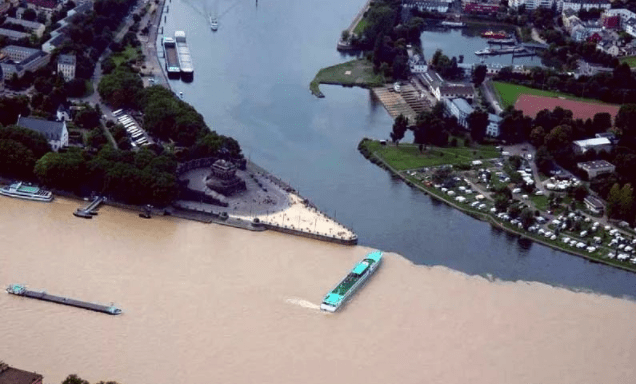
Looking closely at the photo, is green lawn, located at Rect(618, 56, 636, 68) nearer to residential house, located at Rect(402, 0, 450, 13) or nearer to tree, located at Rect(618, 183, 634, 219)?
residential house, located at Rect(402, 0, 450, 13)

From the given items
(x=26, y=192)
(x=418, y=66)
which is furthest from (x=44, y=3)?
(x=26, y=192)

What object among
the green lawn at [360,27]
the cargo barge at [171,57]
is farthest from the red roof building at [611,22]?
the cargo barge at [171,57]

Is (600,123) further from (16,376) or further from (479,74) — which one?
(16,376)

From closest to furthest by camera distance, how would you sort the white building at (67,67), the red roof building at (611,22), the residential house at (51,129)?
the residential house at (51,129)
the white building at (67,67)
the red roof building at (611,22)

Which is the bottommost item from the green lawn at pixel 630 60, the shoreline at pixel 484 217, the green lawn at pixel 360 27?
the shoreline at pixel 484 217

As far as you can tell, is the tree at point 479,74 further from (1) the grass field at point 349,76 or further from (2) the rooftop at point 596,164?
(2) the rooftop at point 596,164
